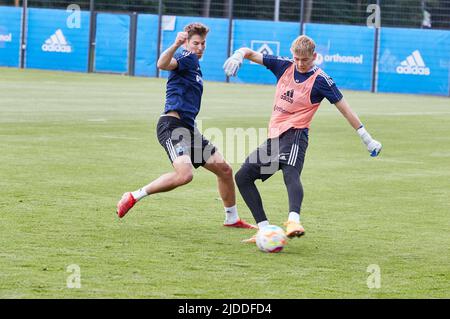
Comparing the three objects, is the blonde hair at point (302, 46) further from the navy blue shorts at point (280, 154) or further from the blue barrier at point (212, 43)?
the blue barrier at point (212, 43)

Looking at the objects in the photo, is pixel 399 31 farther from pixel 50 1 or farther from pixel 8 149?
pixel 8 149

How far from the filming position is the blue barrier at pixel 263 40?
4331cm

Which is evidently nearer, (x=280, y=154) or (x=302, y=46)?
(x=302, y=46)

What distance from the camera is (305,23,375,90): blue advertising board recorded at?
41.8m

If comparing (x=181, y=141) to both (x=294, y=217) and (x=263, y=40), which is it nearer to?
(x=294, y=217)

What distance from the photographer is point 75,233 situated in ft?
32.4

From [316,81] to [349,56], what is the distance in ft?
106

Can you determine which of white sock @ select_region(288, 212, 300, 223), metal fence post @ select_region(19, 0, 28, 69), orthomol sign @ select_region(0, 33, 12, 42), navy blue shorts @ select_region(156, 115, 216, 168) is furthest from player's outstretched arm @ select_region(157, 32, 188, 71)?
orthomol sign @ select_region(0, 33, 12, 42)

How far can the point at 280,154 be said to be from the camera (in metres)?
9.95

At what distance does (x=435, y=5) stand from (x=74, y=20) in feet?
51.3

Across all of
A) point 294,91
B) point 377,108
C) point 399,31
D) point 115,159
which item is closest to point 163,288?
point 294,91

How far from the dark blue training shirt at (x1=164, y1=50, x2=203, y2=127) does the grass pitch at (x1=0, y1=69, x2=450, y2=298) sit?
3.78ft

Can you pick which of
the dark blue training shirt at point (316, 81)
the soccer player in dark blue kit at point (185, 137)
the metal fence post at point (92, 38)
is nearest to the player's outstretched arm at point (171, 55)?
the soccer player in dark blue kit at point (185, 137)

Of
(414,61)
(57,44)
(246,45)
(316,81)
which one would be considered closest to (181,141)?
(316,81)
